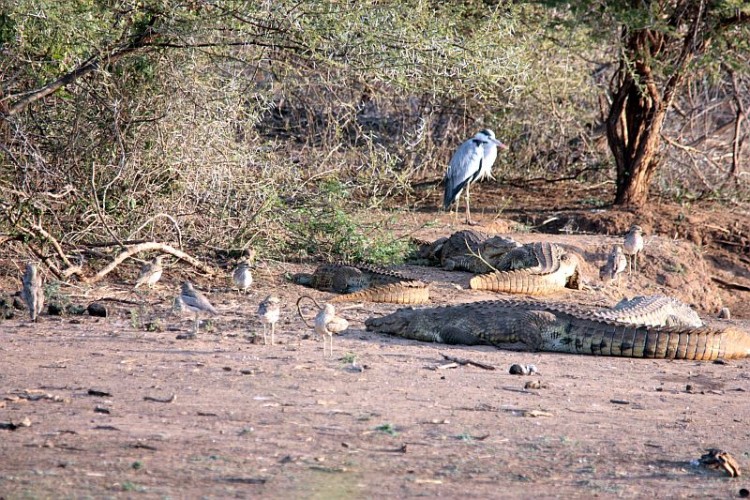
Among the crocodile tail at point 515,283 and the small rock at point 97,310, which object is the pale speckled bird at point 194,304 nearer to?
the small rock at point 97,310

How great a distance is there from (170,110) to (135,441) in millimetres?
5418

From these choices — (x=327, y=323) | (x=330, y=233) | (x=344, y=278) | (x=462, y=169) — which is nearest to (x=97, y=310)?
(x=327, y=323)

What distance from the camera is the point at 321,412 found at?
5492 millimetres

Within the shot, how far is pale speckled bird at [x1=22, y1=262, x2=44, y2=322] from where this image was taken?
7.52 m

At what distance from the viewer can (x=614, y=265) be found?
36.7 ft

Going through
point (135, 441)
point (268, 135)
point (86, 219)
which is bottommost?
point (135, 441)

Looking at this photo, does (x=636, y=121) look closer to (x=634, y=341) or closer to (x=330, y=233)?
(x=330, y=233)

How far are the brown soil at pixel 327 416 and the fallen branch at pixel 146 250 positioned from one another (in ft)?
0.53

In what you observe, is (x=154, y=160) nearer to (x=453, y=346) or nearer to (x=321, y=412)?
(x=453, y=346)

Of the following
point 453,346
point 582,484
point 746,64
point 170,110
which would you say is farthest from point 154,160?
point 746,64

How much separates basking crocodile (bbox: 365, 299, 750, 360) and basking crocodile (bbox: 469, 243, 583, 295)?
8.24ft

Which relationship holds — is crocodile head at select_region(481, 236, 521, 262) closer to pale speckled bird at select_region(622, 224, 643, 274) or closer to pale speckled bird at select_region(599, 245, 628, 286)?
pale speckled bird at select_region(599, 245, 628, 286)

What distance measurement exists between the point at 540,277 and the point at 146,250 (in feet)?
13.3

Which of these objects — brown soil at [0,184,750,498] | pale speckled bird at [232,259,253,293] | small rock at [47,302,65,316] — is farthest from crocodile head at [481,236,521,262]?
small rock at [47,302,65,316]
